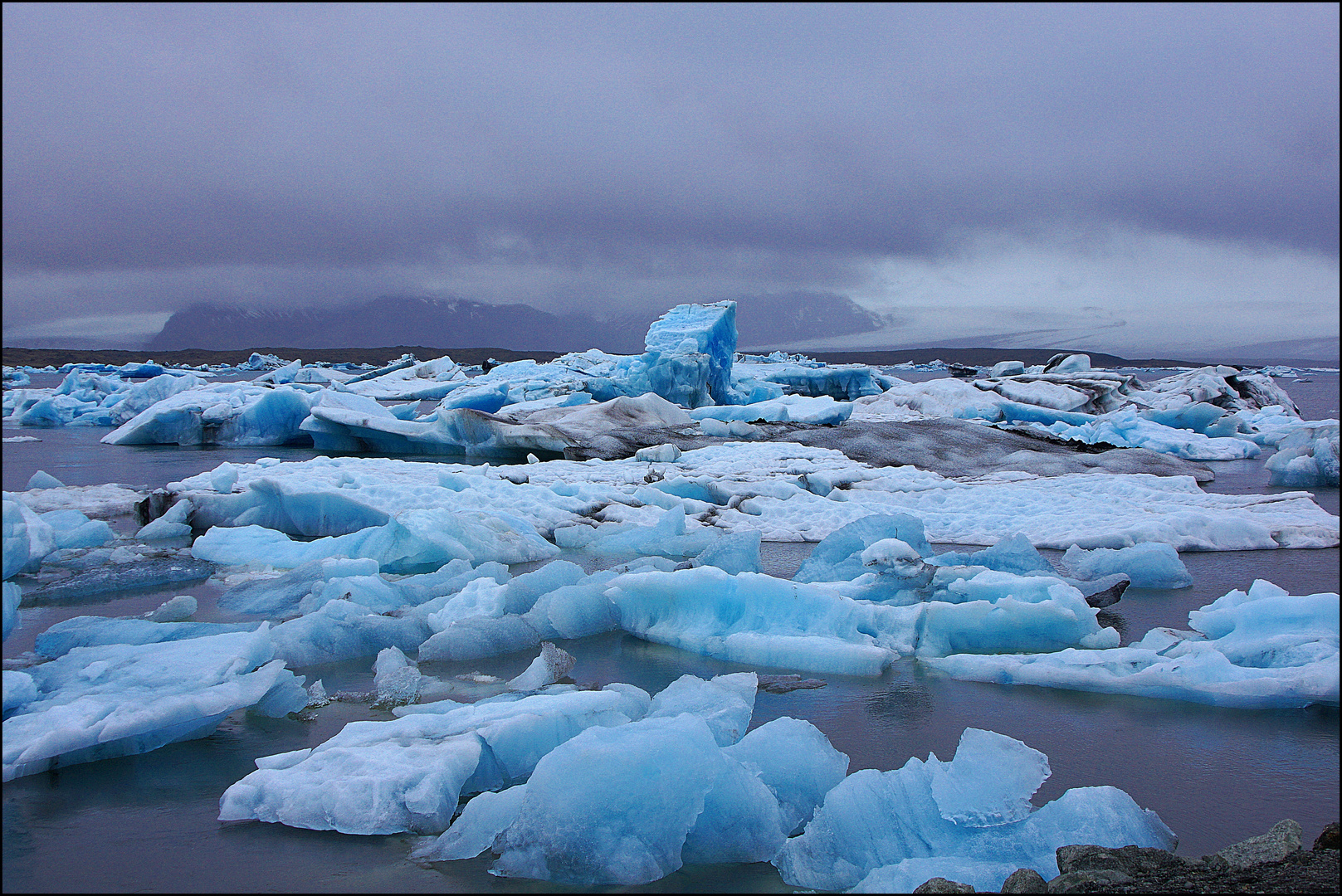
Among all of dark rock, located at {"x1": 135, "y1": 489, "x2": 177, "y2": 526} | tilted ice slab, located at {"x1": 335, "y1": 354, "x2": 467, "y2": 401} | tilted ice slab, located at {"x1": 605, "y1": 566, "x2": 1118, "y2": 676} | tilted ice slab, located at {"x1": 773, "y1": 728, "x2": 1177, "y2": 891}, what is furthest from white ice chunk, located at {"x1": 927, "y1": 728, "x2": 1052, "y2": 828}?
tilted ice slab, located at {"x1": 335, "y1": 354, "x2": 467, "y2": 401}

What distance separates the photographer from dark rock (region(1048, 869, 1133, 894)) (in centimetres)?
182

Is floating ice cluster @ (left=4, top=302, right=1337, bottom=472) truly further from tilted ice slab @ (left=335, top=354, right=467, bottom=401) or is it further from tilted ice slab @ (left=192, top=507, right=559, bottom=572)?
tilted ice slab @ (left=192, top=507, right=559, bottom=572)

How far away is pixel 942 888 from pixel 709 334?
1458 cm

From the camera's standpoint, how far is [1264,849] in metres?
1.98

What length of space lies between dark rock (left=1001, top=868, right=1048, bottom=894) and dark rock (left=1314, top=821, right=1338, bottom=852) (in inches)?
24.9

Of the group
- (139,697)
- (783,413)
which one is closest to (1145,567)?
(139,697)

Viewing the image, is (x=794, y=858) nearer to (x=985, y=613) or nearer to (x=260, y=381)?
(x=985, y=613)

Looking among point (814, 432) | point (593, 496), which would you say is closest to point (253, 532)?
point (593, 496)

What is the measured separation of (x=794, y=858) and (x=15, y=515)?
253 centimetres

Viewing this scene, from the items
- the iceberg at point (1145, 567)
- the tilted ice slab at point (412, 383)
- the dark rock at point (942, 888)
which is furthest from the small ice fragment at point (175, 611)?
the tilted ice slab at point (412, 383)

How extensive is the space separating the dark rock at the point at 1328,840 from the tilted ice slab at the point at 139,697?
120 inches

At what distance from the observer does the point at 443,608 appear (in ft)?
14.4

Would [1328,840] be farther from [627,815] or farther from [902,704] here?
[627,815]

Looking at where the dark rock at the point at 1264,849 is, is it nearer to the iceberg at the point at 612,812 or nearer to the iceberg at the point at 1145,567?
the iceberg at the point at 612,812
